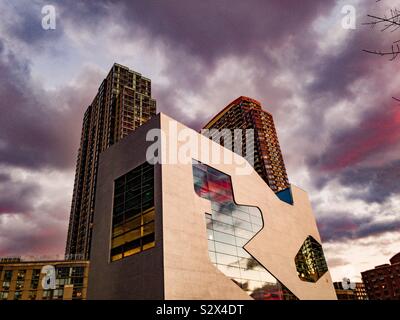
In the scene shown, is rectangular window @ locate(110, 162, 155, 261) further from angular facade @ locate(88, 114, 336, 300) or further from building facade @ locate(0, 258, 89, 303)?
building facade @ locate(0, 258, 89, 303)

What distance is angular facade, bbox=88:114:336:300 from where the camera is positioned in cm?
1989

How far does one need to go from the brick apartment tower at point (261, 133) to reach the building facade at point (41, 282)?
79.5 m

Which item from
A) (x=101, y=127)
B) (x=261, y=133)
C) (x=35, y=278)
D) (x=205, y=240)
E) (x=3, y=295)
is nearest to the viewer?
(x=205, y=240)

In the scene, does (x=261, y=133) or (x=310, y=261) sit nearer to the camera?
(x=310, y=261)

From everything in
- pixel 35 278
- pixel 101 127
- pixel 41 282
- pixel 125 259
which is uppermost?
pixel 101 127

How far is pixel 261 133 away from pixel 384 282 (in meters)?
98.7

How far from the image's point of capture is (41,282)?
97.2m

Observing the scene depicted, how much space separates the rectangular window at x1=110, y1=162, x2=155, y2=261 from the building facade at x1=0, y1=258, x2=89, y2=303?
83578 millimetres

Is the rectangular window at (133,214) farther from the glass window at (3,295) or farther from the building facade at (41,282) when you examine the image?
the glass window at (3,295)

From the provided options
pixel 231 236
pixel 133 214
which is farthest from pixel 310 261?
pixel 133 214

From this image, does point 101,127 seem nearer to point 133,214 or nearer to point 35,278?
point 35,278

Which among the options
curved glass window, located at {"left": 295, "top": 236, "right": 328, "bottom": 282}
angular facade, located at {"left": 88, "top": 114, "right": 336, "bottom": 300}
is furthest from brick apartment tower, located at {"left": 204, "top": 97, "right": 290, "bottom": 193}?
angular facade, located at {"left": 88, "top": 114, "right": 336, "bottom": 300}
